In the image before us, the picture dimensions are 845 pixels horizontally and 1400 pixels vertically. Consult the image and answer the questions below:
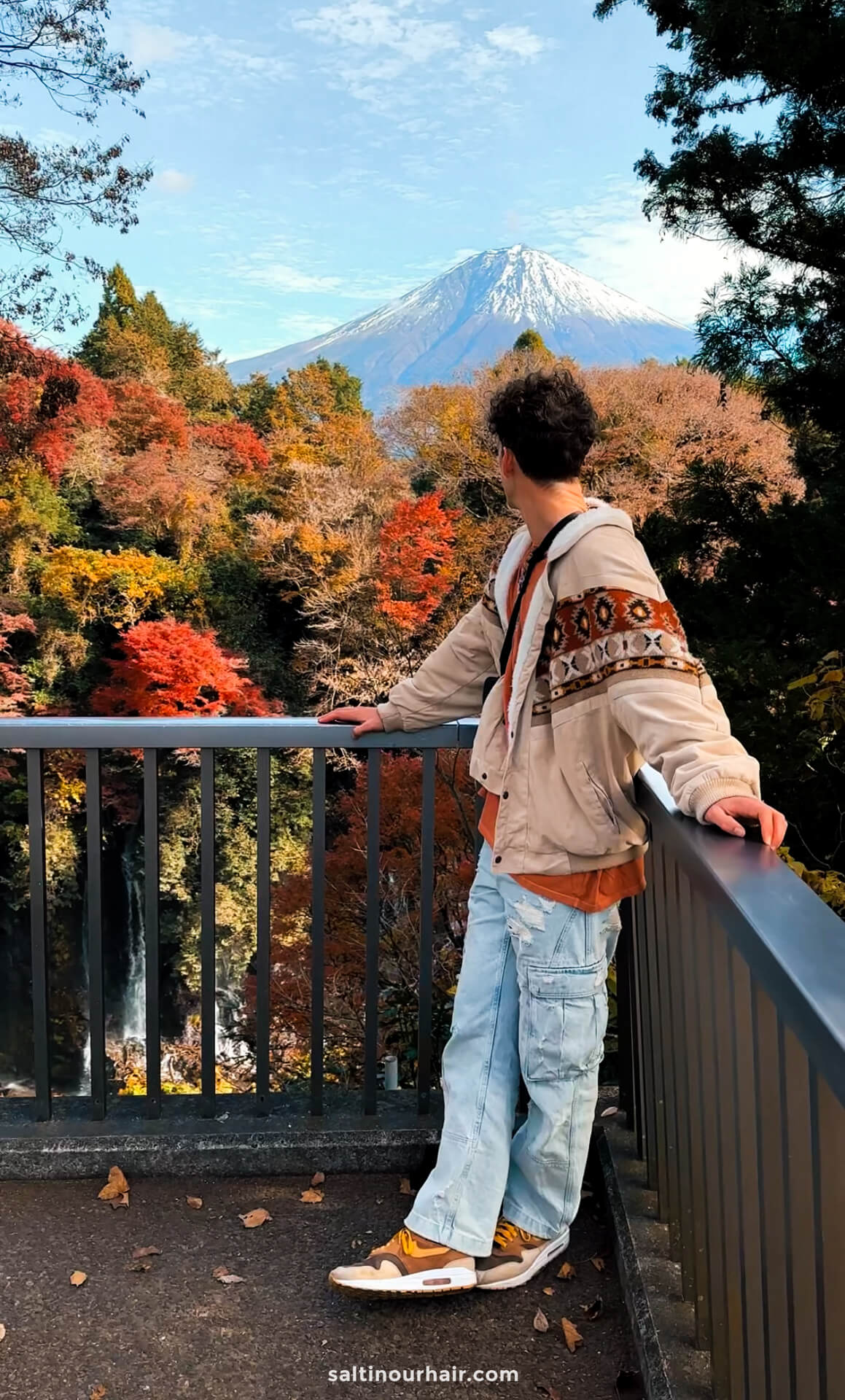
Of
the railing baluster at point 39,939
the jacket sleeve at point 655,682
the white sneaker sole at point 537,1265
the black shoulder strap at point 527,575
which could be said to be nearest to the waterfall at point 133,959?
the railing baluster at point 39,939

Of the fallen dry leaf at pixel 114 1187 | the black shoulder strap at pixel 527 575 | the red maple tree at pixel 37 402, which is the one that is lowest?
the fallen dry leaf at pixel 114 1187

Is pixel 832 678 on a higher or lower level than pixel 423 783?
higher

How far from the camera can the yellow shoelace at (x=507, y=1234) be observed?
1.65m

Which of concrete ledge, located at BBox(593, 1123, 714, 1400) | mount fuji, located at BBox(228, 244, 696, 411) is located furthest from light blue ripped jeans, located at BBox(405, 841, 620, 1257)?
mount fuji, located at BBox(228, 244, 696, 411)

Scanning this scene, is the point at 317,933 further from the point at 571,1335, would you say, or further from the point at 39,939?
the point at 571,1335

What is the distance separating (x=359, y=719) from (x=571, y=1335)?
1.01 meters

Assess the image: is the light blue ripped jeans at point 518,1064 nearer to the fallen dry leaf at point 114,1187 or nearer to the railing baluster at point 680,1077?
the railing baluster at point 680,1077

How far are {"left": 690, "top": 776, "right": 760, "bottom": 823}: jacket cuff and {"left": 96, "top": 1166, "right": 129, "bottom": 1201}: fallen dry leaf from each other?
1329mm

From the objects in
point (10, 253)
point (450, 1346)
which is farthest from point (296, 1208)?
point (10, 253)

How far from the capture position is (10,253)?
42.1ft

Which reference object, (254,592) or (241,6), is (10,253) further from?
(241,6)

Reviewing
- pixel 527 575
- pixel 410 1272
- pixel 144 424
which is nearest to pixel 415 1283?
pixel 410 1272

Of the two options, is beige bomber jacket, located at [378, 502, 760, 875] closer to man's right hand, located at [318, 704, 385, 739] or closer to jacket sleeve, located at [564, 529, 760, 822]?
jacket sleeve, located at [564, 529, 760, 822]

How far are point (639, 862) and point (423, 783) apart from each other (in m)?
0.63
